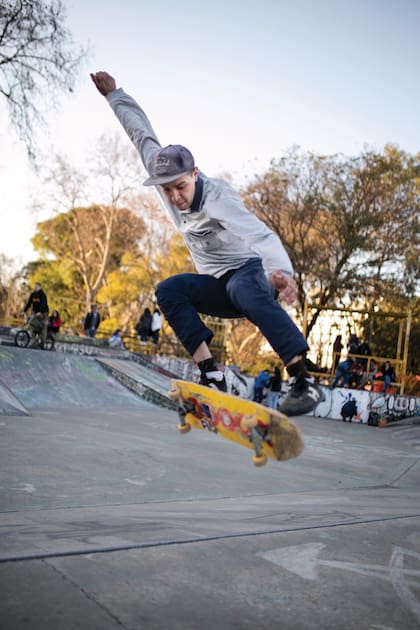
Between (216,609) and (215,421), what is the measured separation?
5.15 feet

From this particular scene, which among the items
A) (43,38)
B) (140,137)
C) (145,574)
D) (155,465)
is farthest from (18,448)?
(43,38)

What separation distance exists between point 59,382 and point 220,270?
1180 centimetres

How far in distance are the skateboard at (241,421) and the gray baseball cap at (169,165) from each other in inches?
54.3

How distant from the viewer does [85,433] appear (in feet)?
29.3

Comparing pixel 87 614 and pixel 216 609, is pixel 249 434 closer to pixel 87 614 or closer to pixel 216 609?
pixel 216 609

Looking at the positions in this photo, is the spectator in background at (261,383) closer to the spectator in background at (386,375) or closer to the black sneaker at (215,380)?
the spectator in background at (386,375)

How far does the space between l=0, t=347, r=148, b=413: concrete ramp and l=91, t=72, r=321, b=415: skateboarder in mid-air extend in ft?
30.4

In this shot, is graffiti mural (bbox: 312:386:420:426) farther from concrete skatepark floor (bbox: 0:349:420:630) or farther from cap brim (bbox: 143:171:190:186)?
cap brim (bbox: 143:171:190:186)

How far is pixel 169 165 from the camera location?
360 cm

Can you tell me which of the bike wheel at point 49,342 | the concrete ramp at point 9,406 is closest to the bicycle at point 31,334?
the bike wheel at point 49,342

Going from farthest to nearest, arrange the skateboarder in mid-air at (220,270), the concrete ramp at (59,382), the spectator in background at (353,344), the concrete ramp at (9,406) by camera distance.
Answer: the spectator in background at (353,344) → the concrete ramp at (59,382) → the concrete ramp at (9,406) → the skateboarder in mid-air at (220,270)

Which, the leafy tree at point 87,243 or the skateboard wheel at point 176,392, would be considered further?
the leafy tree at point 87,243

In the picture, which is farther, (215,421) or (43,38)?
(43,38)

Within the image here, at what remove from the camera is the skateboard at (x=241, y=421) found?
3.16 m
